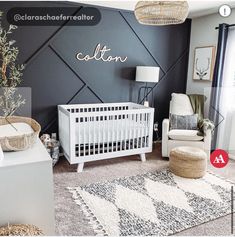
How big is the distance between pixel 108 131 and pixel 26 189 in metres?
1.99

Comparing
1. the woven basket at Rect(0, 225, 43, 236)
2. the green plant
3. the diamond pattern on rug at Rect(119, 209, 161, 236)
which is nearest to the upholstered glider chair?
the diamond pattern on rug at Rect(119, 209, 161, 236)

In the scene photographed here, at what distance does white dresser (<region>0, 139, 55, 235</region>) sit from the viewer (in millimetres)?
1327

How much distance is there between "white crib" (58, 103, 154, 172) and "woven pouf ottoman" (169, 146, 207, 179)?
2.23ft

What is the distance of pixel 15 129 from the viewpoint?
159cm

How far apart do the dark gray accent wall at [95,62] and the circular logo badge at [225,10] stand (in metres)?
0.82

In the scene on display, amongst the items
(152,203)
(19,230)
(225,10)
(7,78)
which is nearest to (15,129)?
(7,78)

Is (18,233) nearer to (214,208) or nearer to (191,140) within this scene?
(214,208)

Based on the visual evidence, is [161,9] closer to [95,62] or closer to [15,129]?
[15,129]

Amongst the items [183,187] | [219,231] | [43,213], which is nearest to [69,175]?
[183,187]

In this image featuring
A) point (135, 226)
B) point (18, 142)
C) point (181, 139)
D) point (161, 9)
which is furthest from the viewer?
point (181, 139)

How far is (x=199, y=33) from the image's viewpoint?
4.37 meters

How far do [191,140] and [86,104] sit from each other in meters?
1.78

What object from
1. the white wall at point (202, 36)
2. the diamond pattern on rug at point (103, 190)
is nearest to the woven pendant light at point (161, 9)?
the diamond pattern on rug at point (103, 190)

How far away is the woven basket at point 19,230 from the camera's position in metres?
1.26
